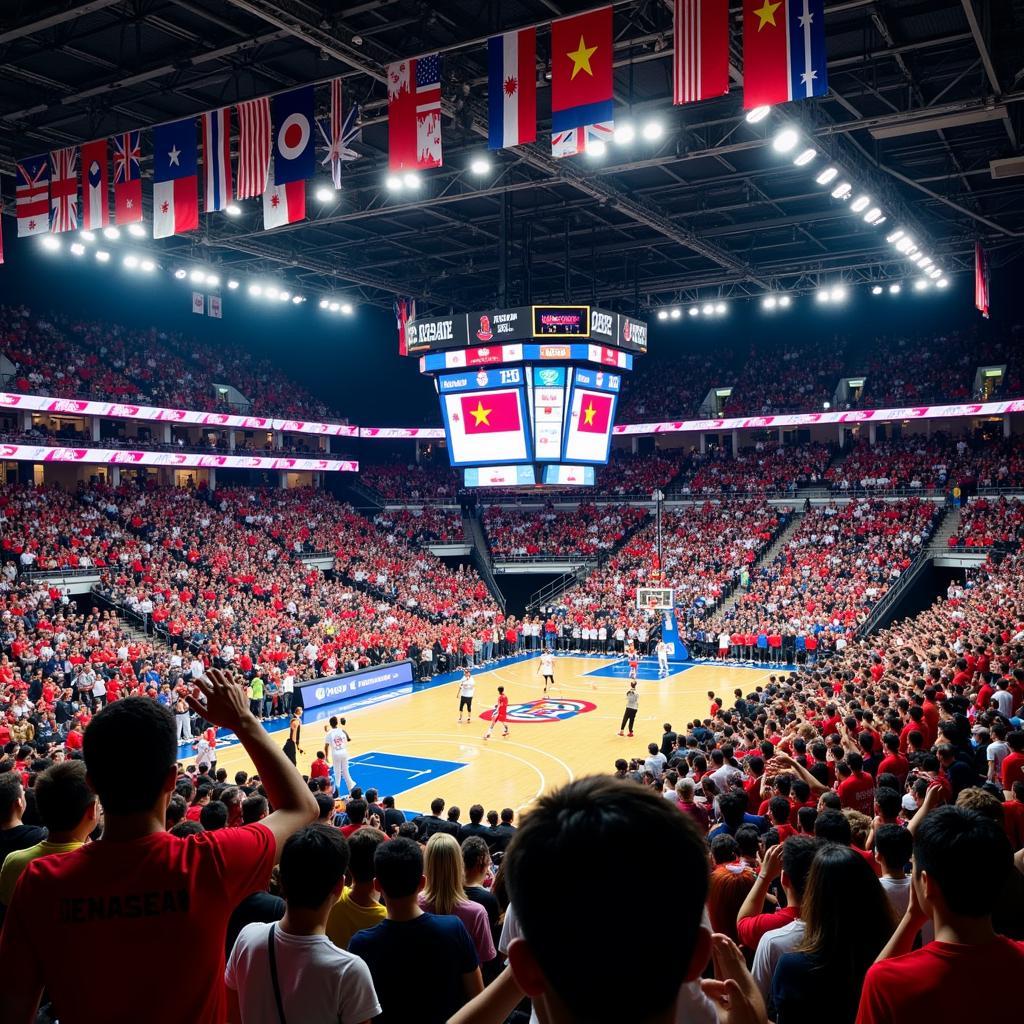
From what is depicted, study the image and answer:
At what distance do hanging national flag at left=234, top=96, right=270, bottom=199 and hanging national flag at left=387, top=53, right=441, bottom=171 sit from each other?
8.87 feet

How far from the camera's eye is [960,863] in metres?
2.62

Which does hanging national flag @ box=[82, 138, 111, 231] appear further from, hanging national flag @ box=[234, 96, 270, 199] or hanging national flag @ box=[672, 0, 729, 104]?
hanging national flag @ box=[672, 0, 729, 104]

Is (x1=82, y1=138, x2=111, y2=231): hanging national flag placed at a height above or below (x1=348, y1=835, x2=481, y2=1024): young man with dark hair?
above

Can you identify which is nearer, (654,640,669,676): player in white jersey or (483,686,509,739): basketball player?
(483,686,509,739): basketball player

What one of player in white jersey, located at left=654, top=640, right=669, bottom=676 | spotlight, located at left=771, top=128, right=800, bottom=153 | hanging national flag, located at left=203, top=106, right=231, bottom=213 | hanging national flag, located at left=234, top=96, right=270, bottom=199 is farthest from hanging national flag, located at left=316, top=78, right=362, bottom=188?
player in white jersey, located at left=654, top=640, right=669, bottom=676

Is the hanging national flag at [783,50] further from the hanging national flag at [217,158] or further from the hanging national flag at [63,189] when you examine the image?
the hanging national flag at [63,189]

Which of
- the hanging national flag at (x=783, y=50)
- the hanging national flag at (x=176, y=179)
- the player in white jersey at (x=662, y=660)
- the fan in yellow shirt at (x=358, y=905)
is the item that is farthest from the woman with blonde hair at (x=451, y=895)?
the player in white jersey at (x=662, y=660)

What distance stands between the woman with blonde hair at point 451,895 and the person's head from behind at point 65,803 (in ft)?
5.61

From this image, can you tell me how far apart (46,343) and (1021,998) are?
37276 mm

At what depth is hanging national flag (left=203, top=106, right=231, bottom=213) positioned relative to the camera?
53.4ft

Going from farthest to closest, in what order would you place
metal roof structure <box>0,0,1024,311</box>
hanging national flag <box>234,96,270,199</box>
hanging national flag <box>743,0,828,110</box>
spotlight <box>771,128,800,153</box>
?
spotlight <box>771,128,800,153</box>, metal roof structure <box>0,0,1024,311</box>, hanging national flag <box>234,96,270,199</box>, hanging national flag <box>743,0,828,110</box>

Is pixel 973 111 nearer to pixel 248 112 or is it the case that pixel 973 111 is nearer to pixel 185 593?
pixel 248 112

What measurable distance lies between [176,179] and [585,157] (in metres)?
9.72

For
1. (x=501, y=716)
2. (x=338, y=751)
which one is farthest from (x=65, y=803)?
(x=501, y=716)
